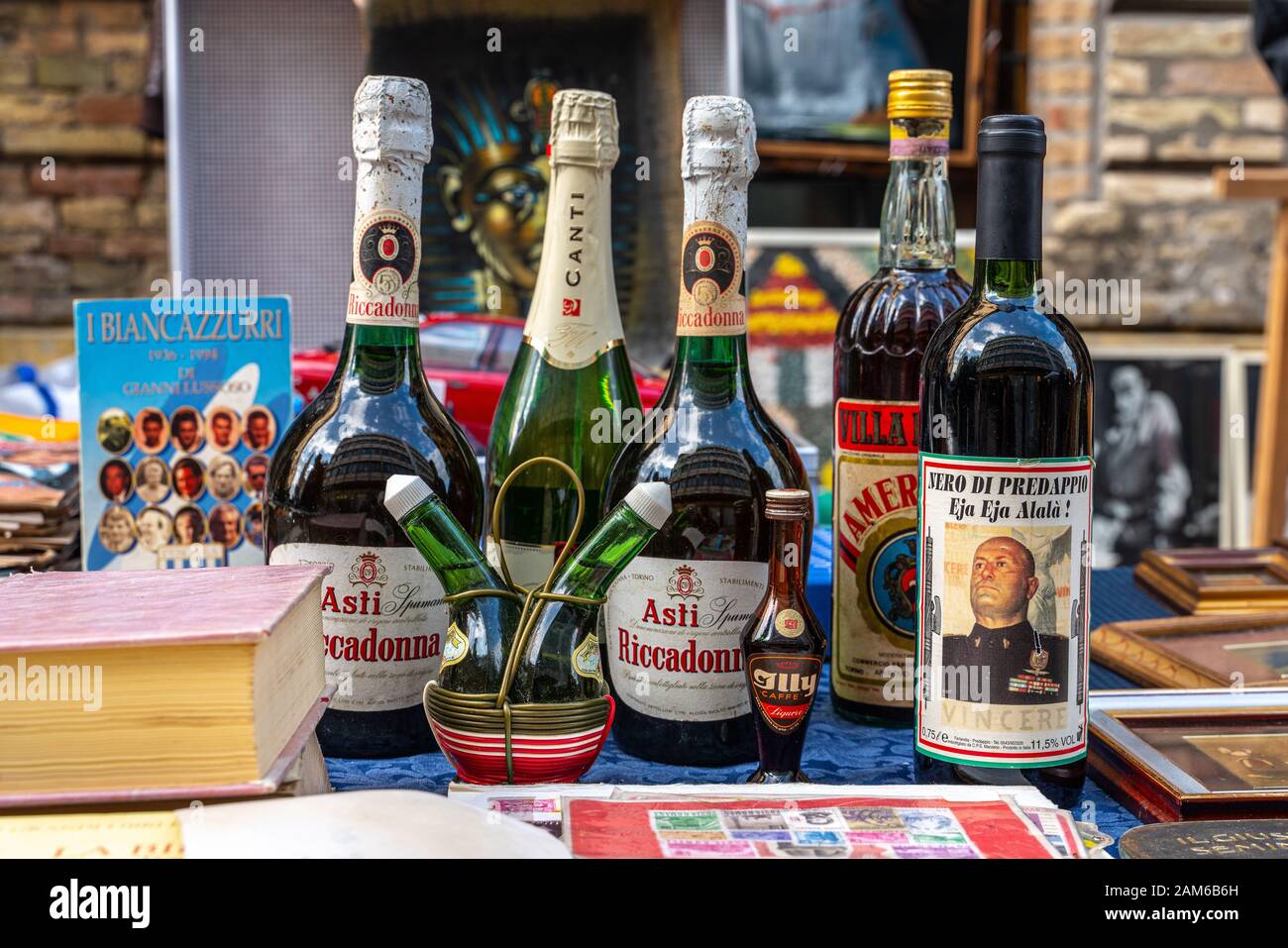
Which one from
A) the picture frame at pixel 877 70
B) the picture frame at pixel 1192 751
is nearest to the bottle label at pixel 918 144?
the picture frame at pixel 1192 751

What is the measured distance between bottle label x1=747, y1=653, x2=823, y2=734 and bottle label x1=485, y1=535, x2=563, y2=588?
18 cm

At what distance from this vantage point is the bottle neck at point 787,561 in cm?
65

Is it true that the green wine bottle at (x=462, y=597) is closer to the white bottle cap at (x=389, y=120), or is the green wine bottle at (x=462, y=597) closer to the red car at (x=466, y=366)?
the white bottle cap at (x=389, y=120)

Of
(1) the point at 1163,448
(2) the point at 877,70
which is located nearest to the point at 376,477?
(2) the point at 877,70

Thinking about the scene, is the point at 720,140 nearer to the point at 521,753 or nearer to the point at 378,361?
the point at 378,361

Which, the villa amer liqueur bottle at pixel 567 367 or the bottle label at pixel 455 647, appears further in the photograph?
the villa amer liqueur bottle at pixel 567 367

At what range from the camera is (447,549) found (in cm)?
65

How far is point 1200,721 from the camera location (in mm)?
740

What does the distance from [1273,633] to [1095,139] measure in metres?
2.37

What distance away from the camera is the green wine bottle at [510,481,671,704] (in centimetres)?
64

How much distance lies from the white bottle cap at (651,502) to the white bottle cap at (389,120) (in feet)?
0.82

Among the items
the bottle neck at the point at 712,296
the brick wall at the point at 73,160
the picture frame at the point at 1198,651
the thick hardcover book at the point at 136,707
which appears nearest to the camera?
the thick hardcover book at the point at 136,707

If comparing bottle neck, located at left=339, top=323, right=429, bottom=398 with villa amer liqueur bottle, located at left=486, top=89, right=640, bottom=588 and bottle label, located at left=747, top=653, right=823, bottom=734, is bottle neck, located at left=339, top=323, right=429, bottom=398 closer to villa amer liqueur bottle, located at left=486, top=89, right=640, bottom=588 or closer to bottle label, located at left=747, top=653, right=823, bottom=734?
villa amer liqueur bottle, located at left=486, top=89, right=640, bottom=588

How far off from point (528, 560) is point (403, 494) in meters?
0.17
